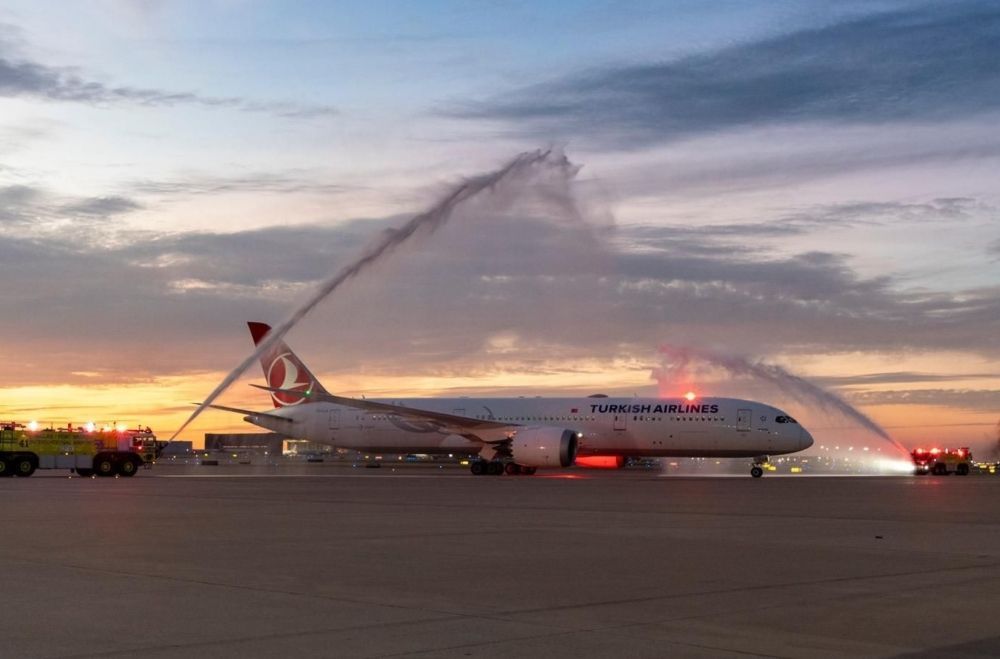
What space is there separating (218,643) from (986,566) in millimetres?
10476

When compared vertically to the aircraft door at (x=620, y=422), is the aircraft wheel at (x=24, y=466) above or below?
below

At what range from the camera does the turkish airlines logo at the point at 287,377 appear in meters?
78.1

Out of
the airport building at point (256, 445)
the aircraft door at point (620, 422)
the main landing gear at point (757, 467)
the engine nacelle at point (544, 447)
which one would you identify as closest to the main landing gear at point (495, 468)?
the engine nacelle at point (544, 447)

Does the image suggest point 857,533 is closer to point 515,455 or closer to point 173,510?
point 173,510

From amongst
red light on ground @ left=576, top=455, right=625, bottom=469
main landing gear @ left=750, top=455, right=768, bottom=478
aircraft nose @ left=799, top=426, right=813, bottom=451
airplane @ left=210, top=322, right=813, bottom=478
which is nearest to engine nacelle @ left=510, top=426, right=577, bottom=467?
airplane @ left=210, top=322, right=813, bottom=478

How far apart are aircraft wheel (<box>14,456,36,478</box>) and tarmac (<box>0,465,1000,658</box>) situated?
32.6 meters

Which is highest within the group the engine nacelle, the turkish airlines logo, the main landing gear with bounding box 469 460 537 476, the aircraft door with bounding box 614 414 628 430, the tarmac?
the turkish airlines logo

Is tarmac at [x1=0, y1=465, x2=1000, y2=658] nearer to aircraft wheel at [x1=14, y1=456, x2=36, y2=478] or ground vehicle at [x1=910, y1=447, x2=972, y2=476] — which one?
aircraft wheel at [x1=14, y1=456, x2=36, y2=478]

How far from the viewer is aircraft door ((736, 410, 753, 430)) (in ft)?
209

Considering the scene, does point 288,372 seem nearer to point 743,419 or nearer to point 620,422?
point 620,422

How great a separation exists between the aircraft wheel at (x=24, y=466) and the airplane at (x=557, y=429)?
1301 centimetres

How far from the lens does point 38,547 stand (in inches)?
678

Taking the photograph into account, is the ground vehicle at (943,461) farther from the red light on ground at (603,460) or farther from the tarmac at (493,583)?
the tarmac at (493,583)

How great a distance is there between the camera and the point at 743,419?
63969 mm
